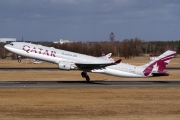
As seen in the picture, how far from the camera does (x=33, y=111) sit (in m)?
32.7

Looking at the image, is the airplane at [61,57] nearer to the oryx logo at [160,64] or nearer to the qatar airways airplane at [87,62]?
the qatar airways airplane at [87,62]

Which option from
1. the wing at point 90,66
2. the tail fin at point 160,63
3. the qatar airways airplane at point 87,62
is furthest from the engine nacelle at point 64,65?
the tail fin at point 160,63

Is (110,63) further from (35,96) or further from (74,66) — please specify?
(35,96)

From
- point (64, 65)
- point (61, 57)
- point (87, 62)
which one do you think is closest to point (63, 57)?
point (61, 57)

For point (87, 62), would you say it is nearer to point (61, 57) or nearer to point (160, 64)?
point (61, 57)

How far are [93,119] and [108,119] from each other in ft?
3.16

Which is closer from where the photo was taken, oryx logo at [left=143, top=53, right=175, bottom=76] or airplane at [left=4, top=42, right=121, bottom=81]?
airplane at [left=4, top=42, right=121, bottom=81]

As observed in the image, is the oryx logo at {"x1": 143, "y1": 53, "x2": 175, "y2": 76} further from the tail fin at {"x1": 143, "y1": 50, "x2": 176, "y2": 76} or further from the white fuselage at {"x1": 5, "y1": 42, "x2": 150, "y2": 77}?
the white fuselage at {"x1": 5, "y1": 42, "x2": 150, "y2": 77}

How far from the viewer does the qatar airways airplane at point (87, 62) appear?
57500mm

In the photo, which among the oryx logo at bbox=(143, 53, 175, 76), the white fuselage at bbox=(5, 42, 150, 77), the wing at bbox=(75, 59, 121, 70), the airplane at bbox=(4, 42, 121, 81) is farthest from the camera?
the oryx logo at bbox=(143, 53, 175, 76)

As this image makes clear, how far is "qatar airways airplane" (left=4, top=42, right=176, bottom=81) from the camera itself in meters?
57.5

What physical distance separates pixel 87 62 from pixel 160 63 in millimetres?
9311

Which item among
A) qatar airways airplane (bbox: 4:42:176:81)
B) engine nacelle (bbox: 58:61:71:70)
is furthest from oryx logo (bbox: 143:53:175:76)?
engine nacelle (bbox: 58:61:71:70)

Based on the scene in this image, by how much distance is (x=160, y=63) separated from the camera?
58.2 m
